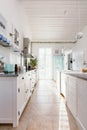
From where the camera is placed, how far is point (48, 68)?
12688mm

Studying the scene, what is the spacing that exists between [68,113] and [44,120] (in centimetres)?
67

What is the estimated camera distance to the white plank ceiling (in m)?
5.79

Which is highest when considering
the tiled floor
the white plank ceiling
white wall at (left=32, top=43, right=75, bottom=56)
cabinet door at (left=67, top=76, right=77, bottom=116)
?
the white plank ceiling

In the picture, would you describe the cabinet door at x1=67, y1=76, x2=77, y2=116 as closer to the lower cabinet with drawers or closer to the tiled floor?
the tiled floor

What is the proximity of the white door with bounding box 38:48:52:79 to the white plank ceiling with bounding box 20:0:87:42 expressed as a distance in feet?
10.0

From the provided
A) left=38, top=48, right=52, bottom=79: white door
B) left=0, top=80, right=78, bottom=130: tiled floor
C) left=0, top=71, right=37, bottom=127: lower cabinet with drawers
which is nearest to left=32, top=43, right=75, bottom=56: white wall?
left=38, top=48, right=52, bottom=79: white door

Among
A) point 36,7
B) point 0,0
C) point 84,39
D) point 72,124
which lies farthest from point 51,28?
point 72,124

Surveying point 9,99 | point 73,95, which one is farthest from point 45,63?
point 9,99

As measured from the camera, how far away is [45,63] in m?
12.7

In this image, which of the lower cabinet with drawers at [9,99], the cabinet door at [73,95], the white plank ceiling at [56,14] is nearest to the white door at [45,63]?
the white plank ceiling at [56,14]

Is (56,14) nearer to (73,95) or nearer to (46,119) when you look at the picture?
(73,95)

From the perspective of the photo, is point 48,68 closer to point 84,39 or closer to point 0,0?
point 84,39

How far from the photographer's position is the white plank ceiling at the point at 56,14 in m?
5.79

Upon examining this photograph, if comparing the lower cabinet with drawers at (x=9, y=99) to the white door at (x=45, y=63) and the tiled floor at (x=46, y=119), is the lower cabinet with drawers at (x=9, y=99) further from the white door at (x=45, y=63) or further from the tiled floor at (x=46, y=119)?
the white door at (x=45, y=63)
